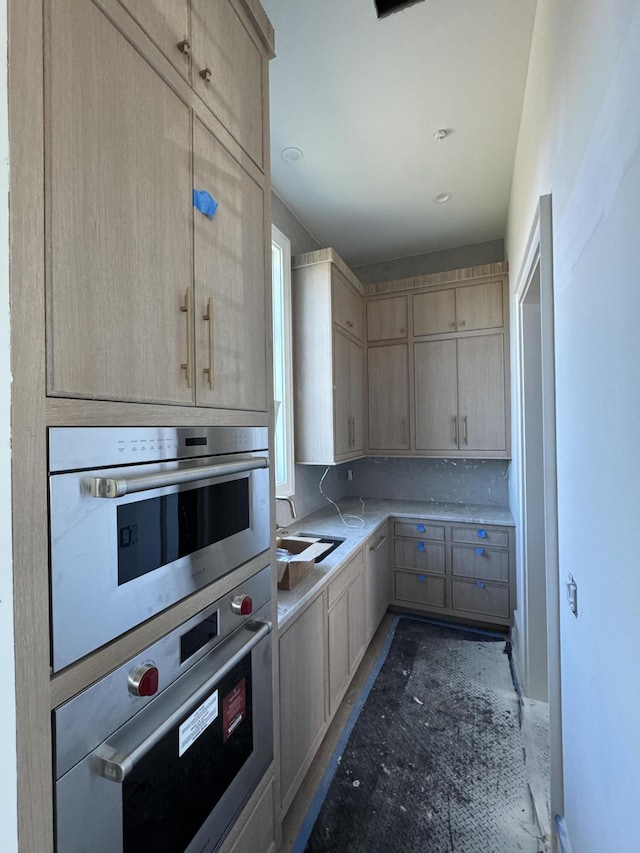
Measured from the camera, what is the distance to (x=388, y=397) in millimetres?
3412

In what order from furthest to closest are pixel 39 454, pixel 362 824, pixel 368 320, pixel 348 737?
pixel 368 320, pixel 348 737, pixel 362 824, pixel 39 454

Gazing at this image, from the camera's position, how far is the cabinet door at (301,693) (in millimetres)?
1461

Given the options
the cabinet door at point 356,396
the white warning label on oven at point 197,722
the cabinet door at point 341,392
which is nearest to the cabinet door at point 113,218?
the white warning label on oven at point 197,722

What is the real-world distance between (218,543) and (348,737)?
1.56 metres

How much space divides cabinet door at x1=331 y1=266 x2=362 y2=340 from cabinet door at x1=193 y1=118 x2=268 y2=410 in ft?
5.16

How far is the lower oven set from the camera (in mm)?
660

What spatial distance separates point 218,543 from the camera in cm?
103

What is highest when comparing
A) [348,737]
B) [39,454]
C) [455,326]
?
[455,326]

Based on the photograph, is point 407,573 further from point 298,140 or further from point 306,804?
point 298,140

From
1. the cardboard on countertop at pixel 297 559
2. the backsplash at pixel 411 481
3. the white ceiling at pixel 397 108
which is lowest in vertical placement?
the cardboard on countertop at pixel 297 559

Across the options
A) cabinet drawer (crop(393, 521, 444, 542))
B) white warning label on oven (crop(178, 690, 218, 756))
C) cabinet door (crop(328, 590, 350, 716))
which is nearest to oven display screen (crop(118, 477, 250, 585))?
white warning label on oven (crop(178, 690, 218, 756))

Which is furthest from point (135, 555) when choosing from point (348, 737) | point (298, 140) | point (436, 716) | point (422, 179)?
point (422, 179)

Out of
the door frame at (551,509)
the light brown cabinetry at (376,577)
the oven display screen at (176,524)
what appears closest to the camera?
the oven display screen at (176,524)

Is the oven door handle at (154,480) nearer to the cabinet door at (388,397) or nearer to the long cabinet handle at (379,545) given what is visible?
the long cabinet handle at (379,545)
